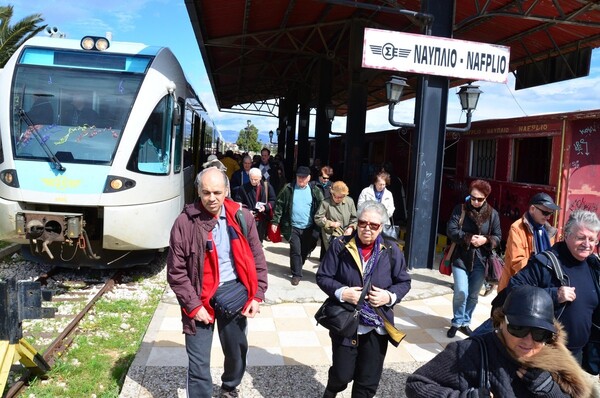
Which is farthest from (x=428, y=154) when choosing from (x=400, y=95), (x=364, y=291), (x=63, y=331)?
(x=63, y=331)

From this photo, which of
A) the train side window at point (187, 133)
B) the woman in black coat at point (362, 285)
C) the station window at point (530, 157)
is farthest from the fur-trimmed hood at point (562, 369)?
the station window at point (530, 157)

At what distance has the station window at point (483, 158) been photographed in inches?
388

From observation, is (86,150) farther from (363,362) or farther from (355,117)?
(355,117)

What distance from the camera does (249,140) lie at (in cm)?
6638

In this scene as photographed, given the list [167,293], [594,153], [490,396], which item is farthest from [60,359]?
[594,153]

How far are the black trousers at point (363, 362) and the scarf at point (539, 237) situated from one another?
1.59 meters

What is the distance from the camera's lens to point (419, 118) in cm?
811

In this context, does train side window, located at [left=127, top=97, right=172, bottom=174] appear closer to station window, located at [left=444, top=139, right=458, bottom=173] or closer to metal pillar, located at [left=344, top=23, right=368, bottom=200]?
metal pillar, located at [left=344, top=23, right=368, bottom=200]

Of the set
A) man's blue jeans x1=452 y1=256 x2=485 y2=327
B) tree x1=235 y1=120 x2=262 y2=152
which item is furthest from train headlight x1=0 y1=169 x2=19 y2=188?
tree x1=235 y1=120 x2=262 y2=152

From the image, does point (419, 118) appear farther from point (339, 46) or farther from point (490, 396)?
point (339, 46)

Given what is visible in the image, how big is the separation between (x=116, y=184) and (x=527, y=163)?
281 inches

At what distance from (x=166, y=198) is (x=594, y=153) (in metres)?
6.56

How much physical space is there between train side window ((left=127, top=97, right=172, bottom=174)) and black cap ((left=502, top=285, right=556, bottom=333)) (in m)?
5.31

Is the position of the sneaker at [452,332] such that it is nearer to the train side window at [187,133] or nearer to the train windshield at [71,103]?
the train windshield at [71,103]
